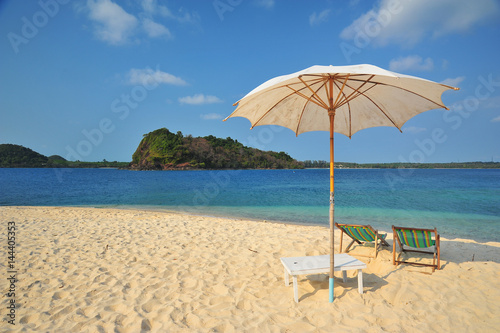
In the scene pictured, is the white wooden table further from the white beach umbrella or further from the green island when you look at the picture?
the green island

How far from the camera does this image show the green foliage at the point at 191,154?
293ft

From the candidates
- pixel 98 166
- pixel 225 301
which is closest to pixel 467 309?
pixel 225 301

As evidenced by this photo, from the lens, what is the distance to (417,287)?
11.8ft

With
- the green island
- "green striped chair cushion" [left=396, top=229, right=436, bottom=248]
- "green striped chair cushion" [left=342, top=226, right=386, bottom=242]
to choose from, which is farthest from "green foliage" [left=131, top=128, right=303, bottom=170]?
"green striped chair cushion" [left=396, top=229, right=436, bottom=248]

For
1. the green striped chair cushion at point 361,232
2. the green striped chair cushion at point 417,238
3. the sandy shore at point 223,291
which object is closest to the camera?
the sandy shore at point 223,291

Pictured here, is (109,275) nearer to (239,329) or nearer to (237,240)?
(239,329)

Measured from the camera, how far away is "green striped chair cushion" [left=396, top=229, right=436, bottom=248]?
4.32m

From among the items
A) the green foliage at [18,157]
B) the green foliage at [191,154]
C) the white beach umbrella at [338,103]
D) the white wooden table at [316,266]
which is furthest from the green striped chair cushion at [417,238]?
the green foliage at [18,157]

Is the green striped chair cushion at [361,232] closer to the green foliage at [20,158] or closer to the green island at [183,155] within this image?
the green island at [183,155]

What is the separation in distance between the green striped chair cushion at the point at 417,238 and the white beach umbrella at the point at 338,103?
187 cm

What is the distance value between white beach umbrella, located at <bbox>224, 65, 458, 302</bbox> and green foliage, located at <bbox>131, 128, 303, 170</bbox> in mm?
86426

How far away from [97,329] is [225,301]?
4.77ft

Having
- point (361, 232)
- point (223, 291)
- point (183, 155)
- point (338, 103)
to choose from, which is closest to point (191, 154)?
point (183, 155)

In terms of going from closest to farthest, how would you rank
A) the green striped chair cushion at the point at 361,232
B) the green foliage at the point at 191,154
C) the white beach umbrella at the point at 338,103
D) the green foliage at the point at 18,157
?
1. the white beach umbrella at the point at 338,103
2. the green striped chair cushion at the point at 361,232
3. the green foliage at the point at 191,154
4. the green foliage at the point at 18,157
